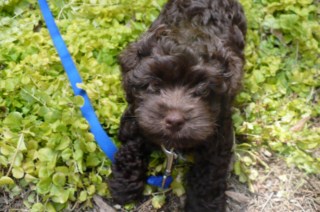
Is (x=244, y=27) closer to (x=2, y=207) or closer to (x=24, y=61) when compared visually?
(x=24, y=61)

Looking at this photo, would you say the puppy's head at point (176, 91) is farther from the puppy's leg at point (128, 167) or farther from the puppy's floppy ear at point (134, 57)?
the puppy's leg at point (128, 167)

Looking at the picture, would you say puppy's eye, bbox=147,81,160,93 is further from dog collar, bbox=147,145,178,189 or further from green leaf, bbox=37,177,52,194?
green leaf, bbox=37,177,52,194

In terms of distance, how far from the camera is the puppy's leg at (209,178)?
121 inches

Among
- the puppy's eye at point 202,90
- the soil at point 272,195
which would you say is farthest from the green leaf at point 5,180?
the puppy's eye at point 202,90

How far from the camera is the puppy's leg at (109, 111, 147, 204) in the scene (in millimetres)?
3100

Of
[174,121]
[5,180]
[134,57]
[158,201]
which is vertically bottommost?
Result: [158,201]

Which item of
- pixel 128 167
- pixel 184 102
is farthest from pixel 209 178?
pixel 184 102

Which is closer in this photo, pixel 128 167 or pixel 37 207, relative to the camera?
pixel 37 207

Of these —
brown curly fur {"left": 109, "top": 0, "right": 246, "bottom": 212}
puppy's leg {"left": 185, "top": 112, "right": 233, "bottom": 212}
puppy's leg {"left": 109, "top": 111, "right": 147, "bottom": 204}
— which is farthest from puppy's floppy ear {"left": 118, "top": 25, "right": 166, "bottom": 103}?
puppy's leg {"left": 185, "top": 112, "right": 233, "bottom": 212}

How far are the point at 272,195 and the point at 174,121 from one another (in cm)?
116

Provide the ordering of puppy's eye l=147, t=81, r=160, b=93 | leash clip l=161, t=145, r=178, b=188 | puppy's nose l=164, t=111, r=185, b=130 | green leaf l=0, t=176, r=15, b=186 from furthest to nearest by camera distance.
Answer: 1. leash clip l=161, t=145, r=178, b=188
2. green leaf l=0, t=176, r=15, b=186
3. puppy's eye l=147, t=81, r=160, b=93
4. puppy's nose l=164, t=111, r=185, b=130

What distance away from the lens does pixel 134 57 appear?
Result: 114 inches

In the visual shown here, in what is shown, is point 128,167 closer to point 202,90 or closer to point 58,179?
point 58,179

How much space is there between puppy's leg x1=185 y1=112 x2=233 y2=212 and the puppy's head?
0.33 m
